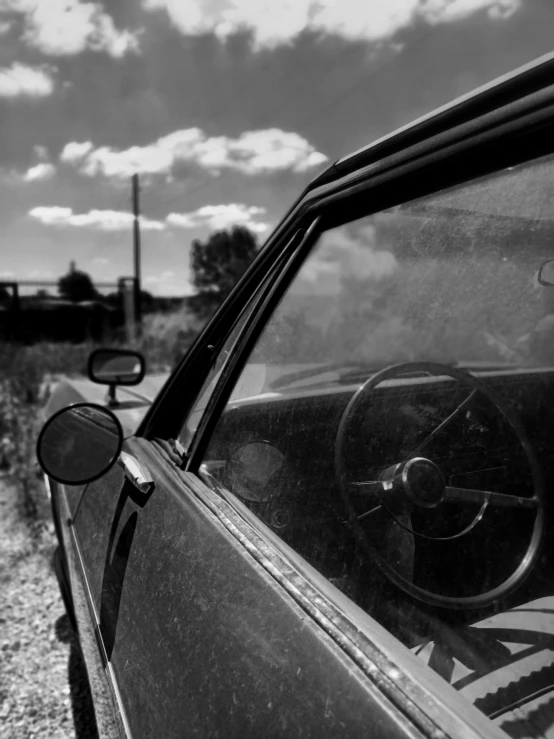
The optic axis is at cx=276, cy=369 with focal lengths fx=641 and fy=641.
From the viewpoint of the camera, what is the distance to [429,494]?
1.24 meters

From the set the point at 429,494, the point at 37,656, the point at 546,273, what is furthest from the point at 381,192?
the point at 37,656

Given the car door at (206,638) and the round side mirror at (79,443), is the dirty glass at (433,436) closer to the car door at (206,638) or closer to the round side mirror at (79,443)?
the car door at (206,638)

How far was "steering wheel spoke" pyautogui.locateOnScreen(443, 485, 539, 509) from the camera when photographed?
1247 mm

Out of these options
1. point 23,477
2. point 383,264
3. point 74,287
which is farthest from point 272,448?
point 74,287

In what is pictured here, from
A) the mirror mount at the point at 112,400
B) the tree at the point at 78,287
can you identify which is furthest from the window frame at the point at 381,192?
the tree at the point at 78,287

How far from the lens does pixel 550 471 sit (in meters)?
1.40

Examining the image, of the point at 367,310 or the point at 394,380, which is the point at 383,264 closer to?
the point at 367,310

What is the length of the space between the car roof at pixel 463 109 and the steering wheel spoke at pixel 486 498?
645mm

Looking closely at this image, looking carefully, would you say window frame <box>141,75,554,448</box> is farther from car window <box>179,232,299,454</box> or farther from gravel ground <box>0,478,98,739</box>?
gravel ground <box>0,478,98,739</box>

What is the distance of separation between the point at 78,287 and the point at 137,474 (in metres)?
24.4

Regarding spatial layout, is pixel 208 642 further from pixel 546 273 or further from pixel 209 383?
pixel 546 273

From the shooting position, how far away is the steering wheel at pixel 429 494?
1166 mm

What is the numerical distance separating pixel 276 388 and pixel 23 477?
4.27 metres

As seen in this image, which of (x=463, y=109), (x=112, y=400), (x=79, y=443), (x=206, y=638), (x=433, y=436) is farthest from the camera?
(x=112, y=400)
